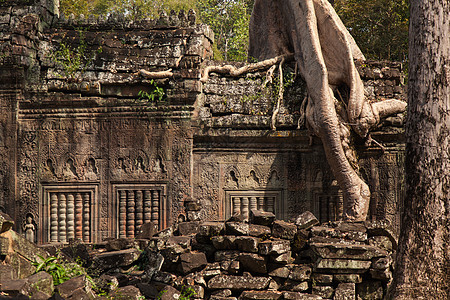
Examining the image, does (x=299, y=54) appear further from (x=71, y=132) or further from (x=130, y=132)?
(x=71, y=132)

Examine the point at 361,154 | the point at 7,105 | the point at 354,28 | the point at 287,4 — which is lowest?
the point at 361,154

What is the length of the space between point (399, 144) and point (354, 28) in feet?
33.5

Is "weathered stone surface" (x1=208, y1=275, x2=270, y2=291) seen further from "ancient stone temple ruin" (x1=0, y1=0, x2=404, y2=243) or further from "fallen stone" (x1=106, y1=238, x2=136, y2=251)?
"ancient stone temple ruin" (x1=0, y1=0, x2=404, y2=243)

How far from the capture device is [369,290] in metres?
6.22

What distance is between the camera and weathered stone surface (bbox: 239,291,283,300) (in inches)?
243

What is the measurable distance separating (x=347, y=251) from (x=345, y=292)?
1.50 ft

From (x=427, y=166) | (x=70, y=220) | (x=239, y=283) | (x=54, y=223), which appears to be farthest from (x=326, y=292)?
(x=54, y=223)

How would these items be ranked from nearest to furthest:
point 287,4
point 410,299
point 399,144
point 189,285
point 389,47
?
1. point 410,299
2. point 189,285
3. point 399,144
4. point 287,4
5. point 389,47

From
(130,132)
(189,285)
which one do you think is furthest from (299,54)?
(189,285)

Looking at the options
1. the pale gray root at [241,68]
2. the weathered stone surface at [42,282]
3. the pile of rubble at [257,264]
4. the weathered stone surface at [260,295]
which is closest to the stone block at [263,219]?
the pile of rubble at [257,264]

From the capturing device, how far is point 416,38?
18.2 feet

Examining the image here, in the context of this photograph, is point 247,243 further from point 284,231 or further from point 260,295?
point 260,295

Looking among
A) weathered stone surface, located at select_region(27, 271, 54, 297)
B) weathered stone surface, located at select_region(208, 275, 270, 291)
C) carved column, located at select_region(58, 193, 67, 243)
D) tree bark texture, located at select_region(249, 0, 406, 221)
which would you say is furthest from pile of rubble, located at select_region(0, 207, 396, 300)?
carved column, located at select_region(58, 193, 67, 243)

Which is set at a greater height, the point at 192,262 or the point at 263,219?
the point at 263,219
